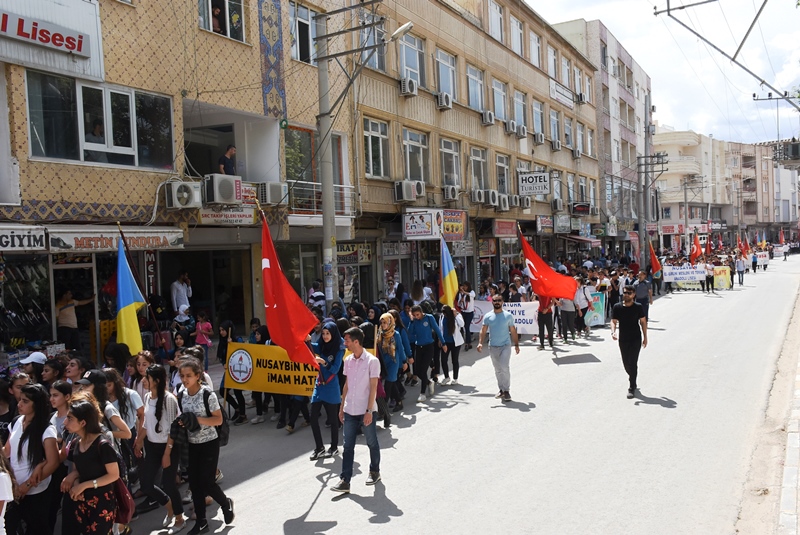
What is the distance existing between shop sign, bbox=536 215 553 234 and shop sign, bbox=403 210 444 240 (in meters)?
12.4

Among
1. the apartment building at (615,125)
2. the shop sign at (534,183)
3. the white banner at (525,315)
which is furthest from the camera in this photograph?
the apartment building at (615,125)

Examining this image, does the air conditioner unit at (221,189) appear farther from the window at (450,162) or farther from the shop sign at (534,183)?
the shop sign at (534,183)

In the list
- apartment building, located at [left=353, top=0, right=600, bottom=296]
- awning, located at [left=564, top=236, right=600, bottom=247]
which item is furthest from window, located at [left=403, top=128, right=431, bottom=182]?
awning, located at [left=564, top=236, right=600, bottom=247]

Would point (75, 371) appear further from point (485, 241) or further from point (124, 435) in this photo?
point (485, 241)

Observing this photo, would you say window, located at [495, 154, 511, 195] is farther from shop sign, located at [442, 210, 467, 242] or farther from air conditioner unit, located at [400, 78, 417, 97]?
air conditioner unit, located at [400, 78, 417, 97]

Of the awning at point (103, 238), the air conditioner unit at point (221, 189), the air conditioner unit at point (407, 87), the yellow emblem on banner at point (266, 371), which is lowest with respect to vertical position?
the yellow emblem on banner at point (266, 371)

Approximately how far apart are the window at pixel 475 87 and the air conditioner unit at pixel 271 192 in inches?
543

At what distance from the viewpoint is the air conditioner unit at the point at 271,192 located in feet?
53.0

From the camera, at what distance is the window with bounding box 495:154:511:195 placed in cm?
3072

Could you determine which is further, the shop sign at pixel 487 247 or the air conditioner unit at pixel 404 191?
the shop sign at pixel 487 247

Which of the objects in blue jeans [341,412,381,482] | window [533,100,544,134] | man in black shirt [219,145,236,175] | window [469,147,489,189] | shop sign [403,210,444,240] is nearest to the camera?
blue jeans [341,412,381,482]

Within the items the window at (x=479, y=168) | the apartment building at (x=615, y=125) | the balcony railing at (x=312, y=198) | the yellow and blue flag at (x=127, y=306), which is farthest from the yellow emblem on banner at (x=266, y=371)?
the apartment building at (x=615, y=125)

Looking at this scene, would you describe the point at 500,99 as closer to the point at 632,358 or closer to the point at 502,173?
the point at 502,173

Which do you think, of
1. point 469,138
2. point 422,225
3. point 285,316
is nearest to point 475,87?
point 469,138
